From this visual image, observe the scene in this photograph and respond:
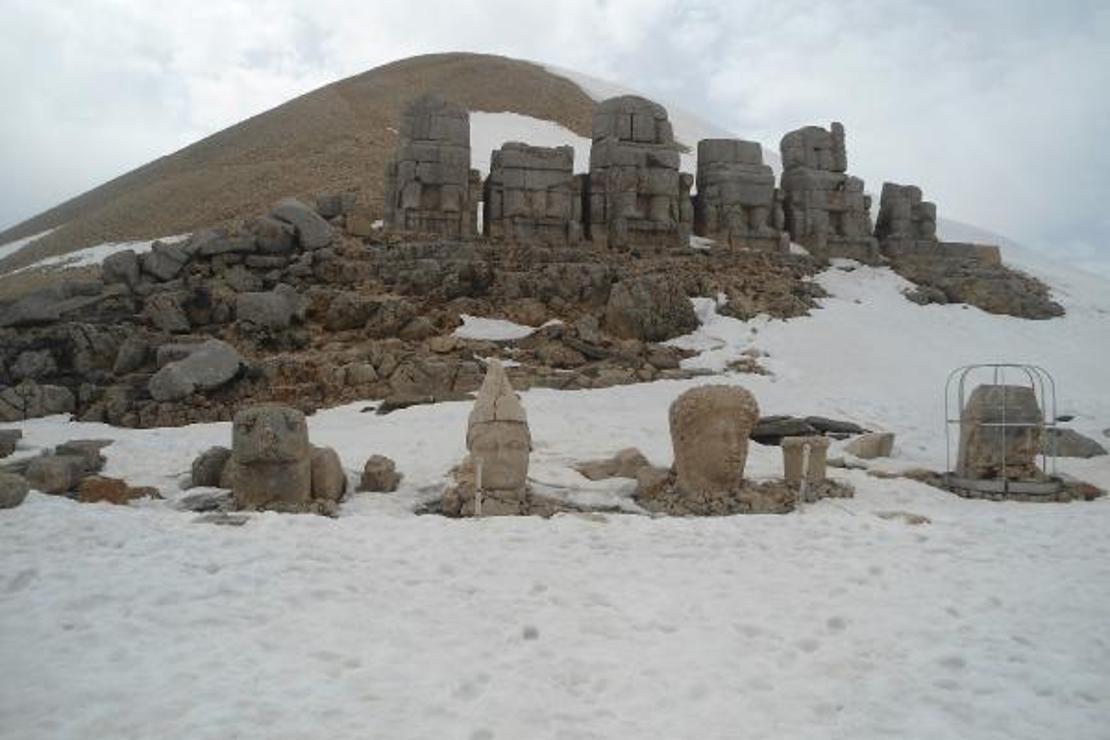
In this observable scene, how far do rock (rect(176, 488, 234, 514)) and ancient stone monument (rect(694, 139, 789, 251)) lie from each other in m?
15.4

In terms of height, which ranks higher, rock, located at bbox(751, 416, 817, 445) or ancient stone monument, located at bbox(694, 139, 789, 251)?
ancient stone monument, located at bbox(694, 139, 789, 251)

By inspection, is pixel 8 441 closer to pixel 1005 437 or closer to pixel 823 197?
pixel 1005 437

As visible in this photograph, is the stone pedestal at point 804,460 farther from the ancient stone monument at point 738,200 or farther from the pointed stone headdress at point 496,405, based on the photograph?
the ancient stone monument at point 738,200

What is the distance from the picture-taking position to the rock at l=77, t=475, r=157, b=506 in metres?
9.15

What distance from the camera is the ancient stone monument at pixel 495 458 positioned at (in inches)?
360

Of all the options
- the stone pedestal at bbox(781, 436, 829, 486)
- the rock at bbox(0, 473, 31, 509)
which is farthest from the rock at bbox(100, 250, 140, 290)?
the stone pedestal at bbox(781, 436, 829, 486)

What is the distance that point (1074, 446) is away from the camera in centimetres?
1280

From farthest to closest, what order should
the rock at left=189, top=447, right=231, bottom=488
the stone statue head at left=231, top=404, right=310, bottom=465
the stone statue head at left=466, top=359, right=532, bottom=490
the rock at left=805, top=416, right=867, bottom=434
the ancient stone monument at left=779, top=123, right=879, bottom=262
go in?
the ancient stone monument at left=779, top=123, right=879, bottom=262, the rock at left=805, top=416, right=867, bottom=434, the rock at left=189, top=447, right=231, bottom=488, the stone statue head at left=466, top=359, right=532, bottom=490, the stone statue head at left=231, top=404, right=310, bottom=465

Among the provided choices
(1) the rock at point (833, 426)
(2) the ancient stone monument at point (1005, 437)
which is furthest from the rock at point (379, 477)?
(2) the ancient stone monument at point (1005, 437)

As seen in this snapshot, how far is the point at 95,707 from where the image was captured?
421 centimetres

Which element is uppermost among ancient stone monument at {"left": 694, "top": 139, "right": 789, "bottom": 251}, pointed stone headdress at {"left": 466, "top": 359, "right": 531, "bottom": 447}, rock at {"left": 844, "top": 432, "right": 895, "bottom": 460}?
ancient stone monument at {"left": 694, "top": 139, "right": 789, "bottom": 251}

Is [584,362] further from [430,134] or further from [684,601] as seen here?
[684,601]

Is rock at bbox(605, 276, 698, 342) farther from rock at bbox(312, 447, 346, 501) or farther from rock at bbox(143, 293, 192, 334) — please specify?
rock at bbox(312, 447, 346, 501)

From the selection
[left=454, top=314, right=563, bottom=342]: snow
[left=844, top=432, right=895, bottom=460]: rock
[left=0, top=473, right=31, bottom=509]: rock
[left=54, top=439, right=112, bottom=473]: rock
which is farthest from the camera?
[left=454, top=314, right=563, bottom=342]: snow
